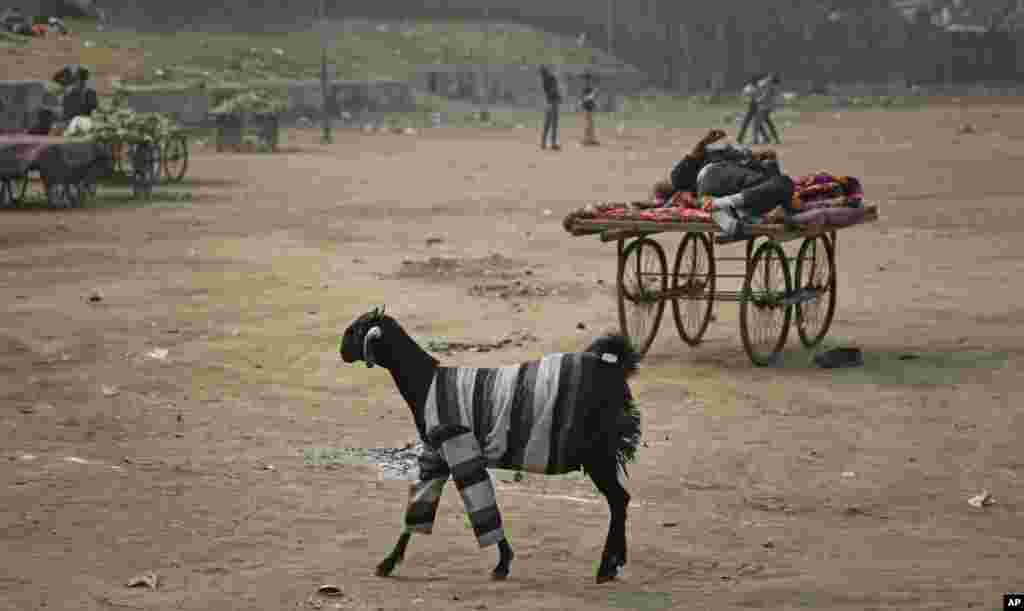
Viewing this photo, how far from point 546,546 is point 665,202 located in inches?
197

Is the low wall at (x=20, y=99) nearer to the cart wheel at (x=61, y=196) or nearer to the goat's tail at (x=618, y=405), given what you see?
the cart wheel at (x=61, y=196)

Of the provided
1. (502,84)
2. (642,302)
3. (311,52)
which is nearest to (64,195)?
(642,302)

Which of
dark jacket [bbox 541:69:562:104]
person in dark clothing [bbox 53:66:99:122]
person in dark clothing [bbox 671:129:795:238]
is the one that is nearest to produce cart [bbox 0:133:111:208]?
person in dark clothing [bbox 53:66:99:122]

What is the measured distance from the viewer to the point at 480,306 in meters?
14.0

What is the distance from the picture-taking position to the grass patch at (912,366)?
1090 centimetres

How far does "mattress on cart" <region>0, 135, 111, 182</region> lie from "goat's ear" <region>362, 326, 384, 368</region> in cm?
1699

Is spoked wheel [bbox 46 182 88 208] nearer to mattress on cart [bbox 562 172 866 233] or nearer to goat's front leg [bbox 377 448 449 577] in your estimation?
mattress on cart [bbox 562 172 866 233]

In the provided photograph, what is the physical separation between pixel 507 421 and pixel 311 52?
49280 mm

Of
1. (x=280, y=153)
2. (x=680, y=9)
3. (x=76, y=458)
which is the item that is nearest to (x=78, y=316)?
(x=76, y=458)

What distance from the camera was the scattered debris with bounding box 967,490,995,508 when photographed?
25.8 feet

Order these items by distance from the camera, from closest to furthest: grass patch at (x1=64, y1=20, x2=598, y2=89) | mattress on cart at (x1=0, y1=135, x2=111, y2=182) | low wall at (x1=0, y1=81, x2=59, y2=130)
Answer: mattress on cart at (x1=0, y1=135, x2=111, y2=182)
low wall at (x1=0, y1=81, x2=59, y2=130)
grass patch at (x1=64, y1=20, x2=598, y2=89)

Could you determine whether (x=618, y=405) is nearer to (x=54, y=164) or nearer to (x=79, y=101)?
(x=54, y=164)

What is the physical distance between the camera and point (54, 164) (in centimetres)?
2262

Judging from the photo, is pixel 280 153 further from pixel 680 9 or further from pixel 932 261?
pixel 680 9
